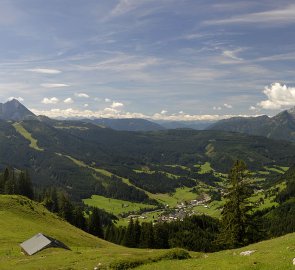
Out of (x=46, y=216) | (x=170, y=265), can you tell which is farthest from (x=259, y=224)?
(x=46, y=216)

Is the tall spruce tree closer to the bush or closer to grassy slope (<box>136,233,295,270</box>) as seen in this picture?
the bush

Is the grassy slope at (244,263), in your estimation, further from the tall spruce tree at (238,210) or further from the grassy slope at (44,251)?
the tall spruce tree at (238,210)

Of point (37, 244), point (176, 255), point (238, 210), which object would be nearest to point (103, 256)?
point (176, 255)

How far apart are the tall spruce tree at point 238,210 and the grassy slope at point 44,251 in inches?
639

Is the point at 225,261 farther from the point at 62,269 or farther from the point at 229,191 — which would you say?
the point at 229,191

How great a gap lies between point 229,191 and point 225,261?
31.3 metres

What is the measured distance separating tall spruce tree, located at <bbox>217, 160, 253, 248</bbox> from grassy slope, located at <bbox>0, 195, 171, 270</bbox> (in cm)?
1624

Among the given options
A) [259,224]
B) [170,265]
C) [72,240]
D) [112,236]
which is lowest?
[112,236]

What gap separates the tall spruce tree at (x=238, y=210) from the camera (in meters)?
61.8

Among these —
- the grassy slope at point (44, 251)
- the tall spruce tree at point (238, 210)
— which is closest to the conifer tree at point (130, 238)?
the grassy slope at point (44, 251)

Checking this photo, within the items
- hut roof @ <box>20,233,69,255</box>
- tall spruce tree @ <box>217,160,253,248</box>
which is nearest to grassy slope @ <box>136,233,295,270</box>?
hut roof @ <box>20,233,69,255</box>

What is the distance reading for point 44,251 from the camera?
5409cm

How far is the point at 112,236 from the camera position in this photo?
144 m

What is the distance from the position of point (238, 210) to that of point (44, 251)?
31.6 m
